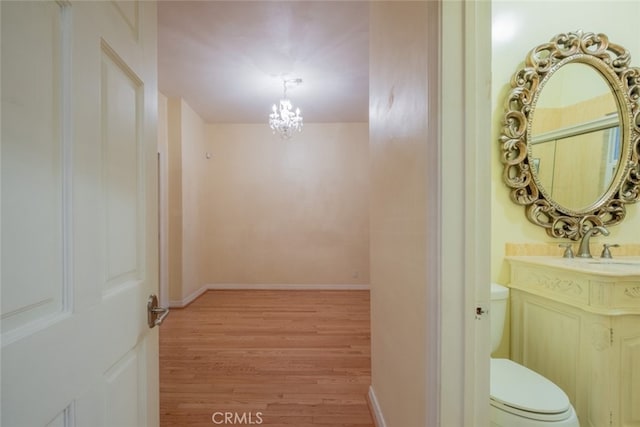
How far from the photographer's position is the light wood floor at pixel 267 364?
174 centimetres

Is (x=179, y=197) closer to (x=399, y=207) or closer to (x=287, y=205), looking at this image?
(x=287, y=205)

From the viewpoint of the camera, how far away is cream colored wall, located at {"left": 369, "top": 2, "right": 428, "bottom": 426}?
958 mm

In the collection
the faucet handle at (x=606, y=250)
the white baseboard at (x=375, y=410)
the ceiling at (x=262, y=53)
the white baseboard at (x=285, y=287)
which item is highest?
the ceiling at (x=262, y=53)

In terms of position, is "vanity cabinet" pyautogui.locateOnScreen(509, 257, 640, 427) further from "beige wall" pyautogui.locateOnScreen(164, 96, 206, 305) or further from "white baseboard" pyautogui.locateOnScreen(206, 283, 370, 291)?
"beige wall" pyautogui.locateOnScreen(164, 96, 206, 305)

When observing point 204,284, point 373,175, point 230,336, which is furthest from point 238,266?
point 373,175

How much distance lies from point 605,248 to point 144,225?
250cm

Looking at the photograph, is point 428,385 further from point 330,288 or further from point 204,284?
point 204,284

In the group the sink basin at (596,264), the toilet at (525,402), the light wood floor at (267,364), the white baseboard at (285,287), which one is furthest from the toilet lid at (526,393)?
Answer: the white baseboard at (285,287)

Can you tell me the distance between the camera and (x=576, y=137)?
1.84 meters

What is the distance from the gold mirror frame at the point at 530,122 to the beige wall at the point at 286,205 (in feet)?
9.44

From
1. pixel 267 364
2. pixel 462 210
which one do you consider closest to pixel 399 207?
pixel 462 210

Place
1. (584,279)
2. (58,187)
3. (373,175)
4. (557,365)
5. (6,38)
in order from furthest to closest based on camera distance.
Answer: (373,175) → (557,365) → (584,279) → (58,187) → (6,38)

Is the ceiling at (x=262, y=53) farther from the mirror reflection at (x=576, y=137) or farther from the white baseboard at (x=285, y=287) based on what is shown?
the white baseboard at (x=285, y=287)

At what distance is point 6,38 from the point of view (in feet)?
1.45
